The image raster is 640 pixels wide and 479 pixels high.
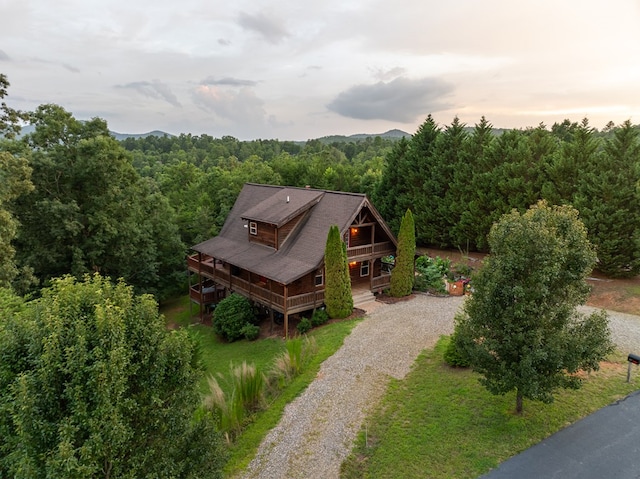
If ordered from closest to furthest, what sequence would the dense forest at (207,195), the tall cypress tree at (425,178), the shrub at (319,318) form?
1. the shrub at (319,318)
2. the dense forest at (207,195)
3. the tall cypress tree at (425,178)

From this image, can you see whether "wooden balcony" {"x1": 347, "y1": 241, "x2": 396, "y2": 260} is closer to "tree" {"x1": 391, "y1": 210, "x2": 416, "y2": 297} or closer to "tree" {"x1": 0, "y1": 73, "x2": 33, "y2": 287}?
"tree" {"x1": 391, "y1": 210, "x2": 416, "y2": 297}

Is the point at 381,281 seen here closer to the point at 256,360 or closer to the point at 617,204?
the point at 256,360

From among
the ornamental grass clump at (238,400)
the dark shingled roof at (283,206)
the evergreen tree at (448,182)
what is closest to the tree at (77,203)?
the dark shingled roof at (283,206)

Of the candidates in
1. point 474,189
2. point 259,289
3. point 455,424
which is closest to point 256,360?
point 259,289

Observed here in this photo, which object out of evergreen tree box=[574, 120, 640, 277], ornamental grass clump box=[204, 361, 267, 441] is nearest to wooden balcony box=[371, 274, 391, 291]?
ornamental grass clump box=[204, 361, 267, 441]

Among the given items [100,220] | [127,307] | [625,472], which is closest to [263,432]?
[127,307]

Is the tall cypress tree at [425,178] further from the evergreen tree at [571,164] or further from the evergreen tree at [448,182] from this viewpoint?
the evergreen tree at [571,164]
